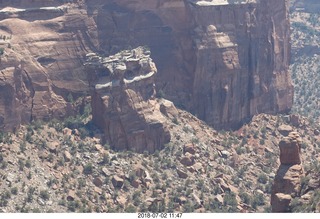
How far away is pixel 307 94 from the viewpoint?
17150 cm

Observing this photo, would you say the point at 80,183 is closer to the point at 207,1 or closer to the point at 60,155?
the point at 60,155

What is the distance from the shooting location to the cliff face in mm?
130875

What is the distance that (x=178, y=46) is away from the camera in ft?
465

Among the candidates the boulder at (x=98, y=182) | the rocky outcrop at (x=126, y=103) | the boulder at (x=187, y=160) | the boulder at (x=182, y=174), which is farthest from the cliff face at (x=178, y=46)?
the boulder at (x=182, y=174)

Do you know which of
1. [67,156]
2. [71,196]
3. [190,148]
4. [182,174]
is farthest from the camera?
[190,148]

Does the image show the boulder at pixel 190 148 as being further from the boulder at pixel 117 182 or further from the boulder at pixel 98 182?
the boulder at pixel 98 182

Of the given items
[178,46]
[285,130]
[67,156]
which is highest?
[178,46]

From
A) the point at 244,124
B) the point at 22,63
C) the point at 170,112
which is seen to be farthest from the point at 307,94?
the point at 22,63

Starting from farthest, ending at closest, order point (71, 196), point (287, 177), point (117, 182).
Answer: point (117, 182) → point (71, 196) → point (287, 177)

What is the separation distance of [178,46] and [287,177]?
39.9 metres

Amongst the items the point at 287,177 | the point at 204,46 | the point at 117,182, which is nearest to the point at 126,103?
the point at 117,182

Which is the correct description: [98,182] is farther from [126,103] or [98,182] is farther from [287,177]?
[287,177]

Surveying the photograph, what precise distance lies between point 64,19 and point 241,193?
22.6 meters

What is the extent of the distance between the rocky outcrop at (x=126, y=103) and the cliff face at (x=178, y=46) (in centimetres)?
382
